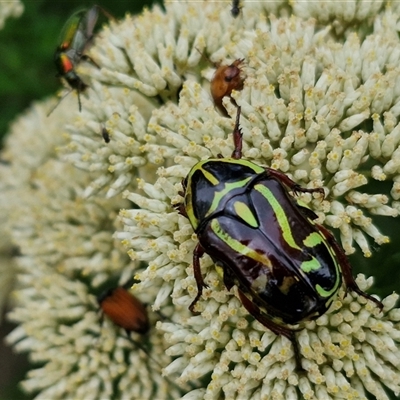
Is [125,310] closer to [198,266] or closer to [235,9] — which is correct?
[198,266]

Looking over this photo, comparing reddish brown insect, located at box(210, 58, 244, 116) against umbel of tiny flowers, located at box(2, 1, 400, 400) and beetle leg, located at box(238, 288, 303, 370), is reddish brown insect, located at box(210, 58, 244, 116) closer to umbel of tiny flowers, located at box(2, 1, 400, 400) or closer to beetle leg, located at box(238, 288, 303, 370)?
umbel of tiny flowers, located at box(2, 1, 400, 400)

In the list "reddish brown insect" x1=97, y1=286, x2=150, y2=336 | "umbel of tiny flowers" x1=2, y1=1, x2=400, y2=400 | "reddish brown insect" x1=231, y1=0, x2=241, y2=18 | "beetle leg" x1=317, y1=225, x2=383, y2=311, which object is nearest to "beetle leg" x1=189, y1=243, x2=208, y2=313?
"umbel of tiny flowers" x1=2, y1=1, x2=400, y2=400

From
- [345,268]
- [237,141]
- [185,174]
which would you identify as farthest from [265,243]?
[185,174]

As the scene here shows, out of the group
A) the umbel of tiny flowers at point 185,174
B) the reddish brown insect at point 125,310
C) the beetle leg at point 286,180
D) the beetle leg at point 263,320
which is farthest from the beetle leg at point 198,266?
the reddish brown insect at point 125,310

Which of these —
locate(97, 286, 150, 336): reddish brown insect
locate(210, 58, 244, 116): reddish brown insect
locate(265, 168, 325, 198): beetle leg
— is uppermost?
locate(210, 58, 244, 116): reddish brown insect

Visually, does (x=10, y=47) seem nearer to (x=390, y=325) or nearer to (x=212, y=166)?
(x=212, y=166)

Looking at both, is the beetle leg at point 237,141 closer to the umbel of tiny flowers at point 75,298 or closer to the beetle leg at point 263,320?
the beetle leg at point 263,320
